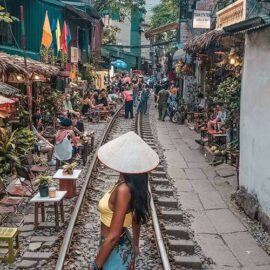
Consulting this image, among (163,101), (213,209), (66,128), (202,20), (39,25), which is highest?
(202,20)

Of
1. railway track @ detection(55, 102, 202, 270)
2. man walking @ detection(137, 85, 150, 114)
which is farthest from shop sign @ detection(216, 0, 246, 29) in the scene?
man walking @ detection(137, 85, 150, 114)

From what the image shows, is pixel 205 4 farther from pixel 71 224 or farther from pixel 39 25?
pixel 71 224

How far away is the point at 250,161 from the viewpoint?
Answer: 30.2 feet

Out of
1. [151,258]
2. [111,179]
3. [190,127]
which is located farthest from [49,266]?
[190,127]

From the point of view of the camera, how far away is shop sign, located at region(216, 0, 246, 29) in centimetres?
1125

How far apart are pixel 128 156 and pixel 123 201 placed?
375mm

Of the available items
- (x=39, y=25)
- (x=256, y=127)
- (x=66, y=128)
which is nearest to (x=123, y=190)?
(x=256, y=127)

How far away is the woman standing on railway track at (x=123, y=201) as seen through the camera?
11.5ft

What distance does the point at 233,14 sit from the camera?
39.9 feet

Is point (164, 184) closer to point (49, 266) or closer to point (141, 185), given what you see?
point (49, 266)

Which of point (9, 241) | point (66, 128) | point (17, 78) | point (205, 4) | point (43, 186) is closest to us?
point (9, 241)

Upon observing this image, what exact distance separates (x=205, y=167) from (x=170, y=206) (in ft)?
13.6

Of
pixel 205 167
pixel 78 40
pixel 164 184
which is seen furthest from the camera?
pixel 78 40

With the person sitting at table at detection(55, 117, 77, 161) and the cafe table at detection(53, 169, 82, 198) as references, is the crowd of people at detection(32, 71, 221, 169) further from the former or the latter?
the cafe table at detection(53, 169, 82, 198)
